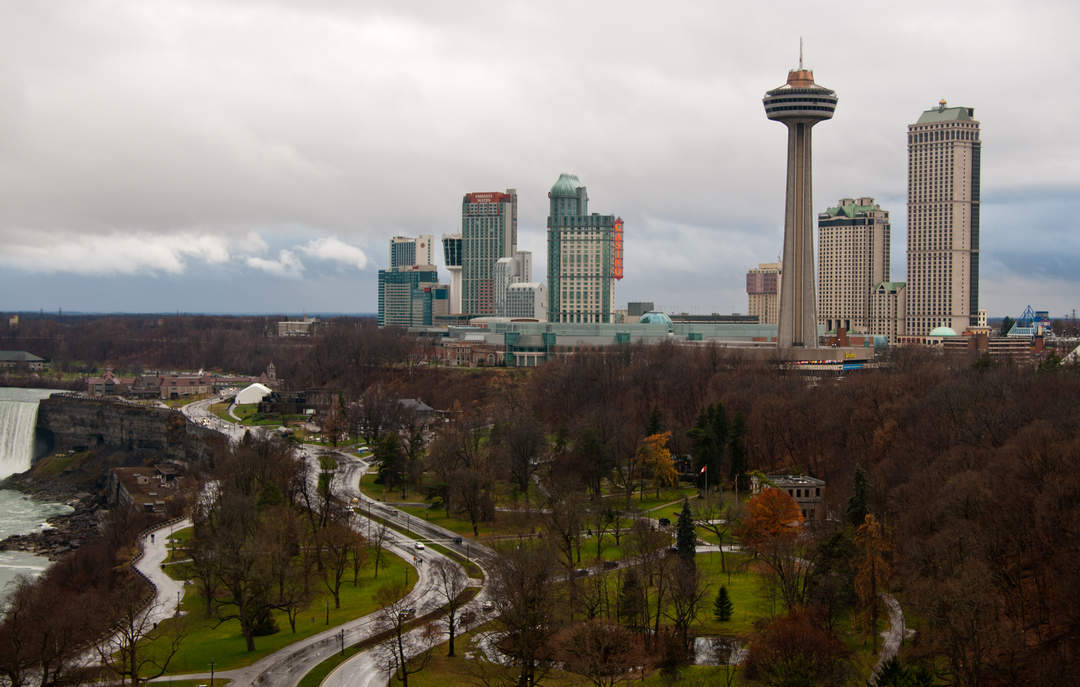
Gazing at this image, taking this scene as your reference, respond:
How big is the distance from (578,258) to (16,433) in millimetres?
94343

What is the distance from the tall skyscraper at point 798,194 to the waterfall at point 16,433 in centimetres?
9606

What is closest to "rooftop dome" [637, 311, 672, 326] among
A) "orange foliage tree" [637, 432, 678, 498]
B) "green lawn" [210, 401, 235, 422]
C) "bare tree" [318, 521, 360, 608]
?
"green lawn" [210, 401, 235, 422]

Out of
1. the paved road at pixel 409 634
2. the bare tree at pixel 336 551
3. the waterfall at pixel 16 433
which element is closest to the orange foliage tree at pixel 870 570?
the paved road at pixel 409 634

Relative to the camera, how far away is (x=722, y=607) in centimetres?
4894

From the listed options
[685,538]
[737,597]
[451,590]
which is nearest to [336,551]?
[451,590]

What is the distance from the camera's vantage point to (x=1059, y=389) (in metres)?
71.8

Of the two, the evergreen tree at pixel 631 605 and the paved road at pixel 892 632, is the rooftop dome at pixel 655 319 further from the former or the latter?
the evergreen tree at pixel 631 605

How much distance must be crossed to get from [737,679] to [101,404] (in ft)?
394

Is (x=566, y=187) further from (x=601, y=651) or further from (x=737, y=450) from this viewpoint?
(x=601, y=651)

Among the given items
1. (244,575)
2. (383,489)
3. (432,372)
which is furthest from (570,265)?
(244,575)

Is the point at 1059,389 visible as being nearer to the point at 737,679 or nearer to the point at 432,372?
the point at 737,679

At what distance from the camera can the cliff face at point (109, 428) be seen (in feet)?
416

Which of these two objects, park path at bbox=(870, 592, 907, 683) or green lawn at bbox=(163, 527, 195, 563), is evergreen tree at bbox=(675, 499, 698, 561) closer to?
park path at bbox=(870, 592, 907, 683)

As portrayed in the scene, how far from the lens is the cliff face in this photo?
127 meters
